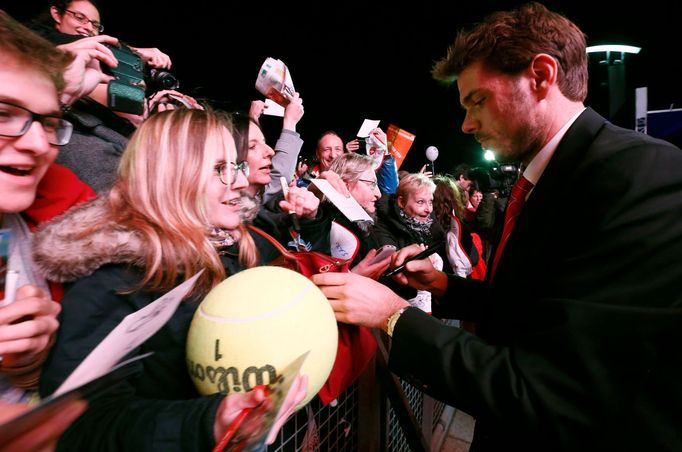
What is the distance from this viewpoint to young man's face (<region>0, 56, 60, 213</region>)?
0.98 meters

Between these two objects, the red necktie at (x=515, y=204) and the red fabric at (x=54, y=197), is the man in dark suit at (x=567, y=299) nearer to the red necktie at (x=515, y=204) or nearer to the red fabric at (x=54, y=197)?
the red necktie at (x=515, y=204)

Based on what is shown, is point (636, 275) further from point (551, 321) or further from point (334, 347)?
point (334, 347)

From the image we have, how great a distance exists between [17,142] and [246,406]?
3.21 feet

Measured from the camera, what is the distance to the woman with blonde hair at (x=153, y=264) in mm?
839

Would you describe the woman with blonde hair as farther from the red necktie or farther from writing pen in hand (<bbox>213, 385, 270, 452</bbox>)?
the red necktie

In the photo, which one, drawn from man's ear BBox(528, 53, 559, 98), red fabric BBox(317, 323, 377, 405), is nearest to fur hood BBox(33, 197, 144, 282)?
red fabric BBox(317, 323, 377, 405)

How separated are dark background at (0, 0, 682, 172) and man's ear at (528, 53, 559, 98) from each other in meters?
2.77

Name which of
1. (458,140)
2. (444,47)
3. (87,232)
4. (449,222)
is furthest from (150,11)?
(458,140)

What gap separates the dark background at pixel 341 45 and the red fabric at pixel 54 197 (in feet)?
7.65

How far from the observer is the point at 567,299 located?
1.02m

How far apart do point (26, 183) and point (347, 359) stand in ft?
3.97

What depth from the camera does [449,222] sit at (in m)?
4.59

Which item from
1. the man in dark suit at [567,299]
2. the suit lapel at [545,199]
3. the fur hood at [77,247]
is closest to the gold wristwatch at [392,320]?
the man in dark suit at [567,299]

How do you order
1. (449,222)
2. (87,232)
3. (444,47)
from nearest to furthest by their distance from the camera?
(87,232)
(449,222)
(444,47)
